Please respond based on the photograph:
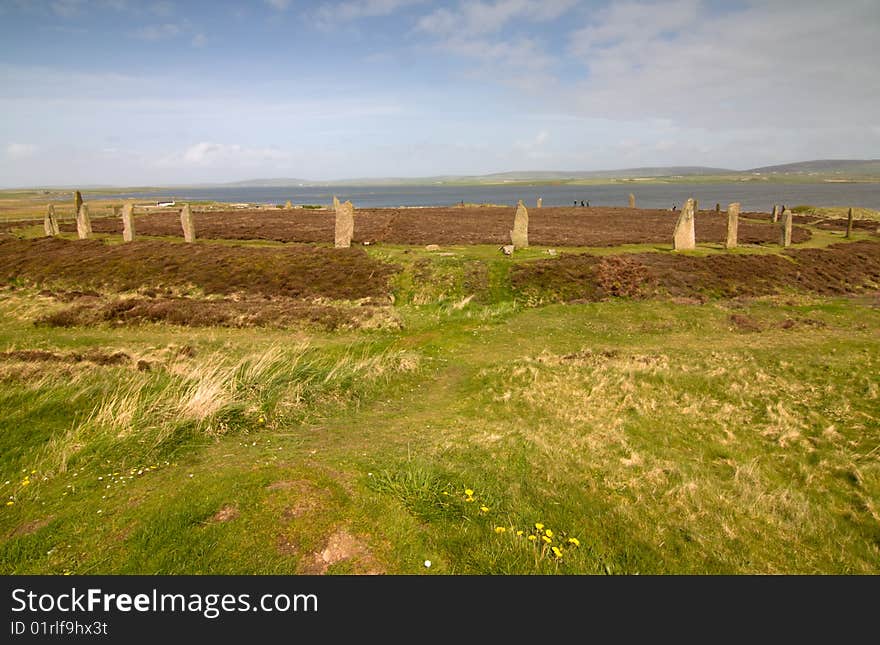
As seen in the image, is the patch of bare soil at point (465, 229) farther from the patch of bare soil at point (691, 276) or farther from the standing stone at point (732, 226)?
the patch of bare soil at point (691, 276)

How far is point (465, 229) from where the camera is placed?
47969 millimetres

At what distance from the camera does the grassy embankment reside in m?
6.67

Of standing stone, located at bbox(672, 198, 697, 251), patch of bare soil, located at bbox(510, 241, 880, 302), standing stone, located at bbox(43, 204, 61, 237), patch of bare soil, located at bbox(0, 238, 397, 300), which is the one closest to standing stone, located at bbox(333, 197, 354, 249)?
patch of bare soil, located at bbox(0, 238, 397, 300)

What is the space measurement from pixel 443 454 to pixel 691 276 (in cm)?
2386

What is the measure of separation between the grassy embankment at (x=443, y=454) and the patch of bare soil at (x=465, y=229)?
2202 cm

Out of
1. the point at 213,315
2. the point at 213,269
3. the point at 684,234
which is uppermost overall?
the point at 684,234

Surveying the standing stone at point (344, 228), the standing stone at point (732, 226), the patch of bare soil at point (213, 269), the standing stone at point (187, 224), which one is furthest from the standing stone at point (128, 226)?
the standing stone at point (732, 226)

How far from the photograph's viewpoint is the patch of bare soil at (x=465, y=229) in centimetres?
4072

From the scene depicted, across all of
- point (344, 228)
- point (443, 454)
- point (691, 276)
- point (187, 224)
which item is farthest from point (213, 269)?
point (691, 276)

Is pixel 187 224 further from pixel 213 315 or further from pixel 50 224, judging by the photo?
pixel 213 315

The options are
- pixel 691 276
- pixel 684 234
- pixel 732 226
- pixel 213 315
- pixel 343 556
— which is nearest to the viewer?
pixel 343 556

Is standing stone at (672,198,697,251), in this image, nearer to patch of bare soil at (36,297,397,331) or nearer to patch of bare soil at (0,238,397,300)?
patch of bare soil at (0,238,397,300)

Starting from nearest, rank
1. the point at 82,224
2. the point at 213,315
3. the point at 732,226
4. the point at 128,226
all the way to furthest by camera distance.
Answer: the point at 213,315 < the point at 732,226 < the point at 128,226 < the point at 82,224

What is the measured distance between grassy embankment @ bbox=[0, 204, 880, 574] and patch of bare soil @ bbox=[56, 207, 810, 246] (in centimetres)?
2202
